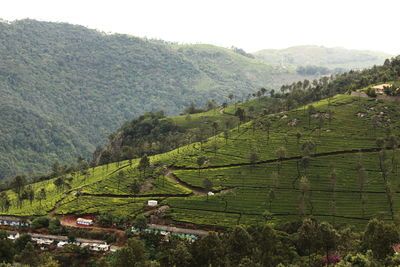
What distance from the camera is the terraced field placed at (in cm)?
9525

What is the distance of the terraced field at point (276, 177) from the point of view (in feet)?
313

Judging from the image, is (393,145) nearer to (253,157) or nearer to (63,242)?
(253,157)

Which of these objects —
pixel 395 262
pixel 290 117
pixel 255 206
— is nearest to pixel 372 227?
pixel 395 262

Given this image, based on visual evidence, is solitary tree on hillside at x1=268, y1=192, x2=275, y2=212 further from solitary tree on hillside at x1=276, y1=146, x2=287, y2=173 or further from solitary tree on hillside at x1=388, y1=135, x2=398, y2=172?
solitary tree on hillside at x1=388, y1=135, x2=398, y2=172

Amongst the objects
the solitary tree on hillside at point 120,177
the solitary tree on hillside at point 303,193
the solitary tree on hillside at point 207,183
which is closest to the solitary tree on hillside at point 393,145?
the solitary tree on hillside at point 303,193

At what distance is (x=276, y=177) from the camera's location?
334 feet

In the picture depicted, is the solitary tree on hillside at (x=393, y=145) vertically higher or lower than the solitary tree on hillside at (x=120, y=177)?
higher

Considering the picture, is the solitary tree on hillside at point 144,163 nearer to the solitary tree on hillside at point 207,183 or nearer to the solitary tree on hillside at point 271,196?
the solitary tree on hillside at point 207,183

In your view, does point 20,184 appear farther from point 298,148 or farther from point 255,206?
point 298,148

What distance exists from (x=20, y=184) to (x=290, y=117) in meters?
83.8

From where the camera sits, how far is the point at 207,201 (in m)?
99.4

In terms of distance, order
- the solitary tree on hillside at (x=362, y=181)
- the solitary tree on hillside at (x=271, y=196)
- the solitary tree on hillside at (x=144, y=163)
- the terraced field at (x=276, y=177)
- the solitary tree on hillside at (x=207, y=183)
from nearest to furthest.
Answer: the solitary tree on hillside at (x=271, y=196), the terraced field at (x=276, y=177), the solitary tree on hillside at (x=362, y=181), the solitary tree on hillside at (x=207, y=183), the solitary tree on hillside at (x=144, y=163)

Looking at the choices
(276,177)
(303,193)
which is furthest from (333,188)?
(276,177)

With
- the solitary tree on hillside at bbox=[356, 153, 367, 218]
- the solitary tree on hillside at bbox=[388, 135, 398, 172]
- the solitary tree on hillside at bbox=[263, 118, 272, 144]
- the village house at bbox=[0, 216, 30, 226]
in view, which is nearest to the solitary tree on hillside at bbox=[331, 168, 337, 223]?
the solitary tree on hillside at bbox=[356, 153, 367, 218]
